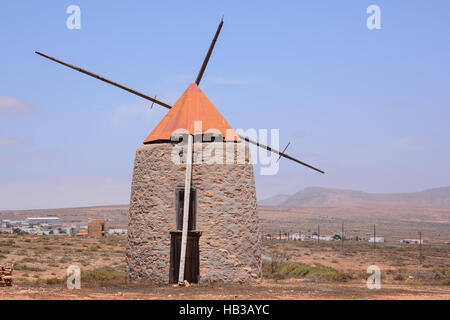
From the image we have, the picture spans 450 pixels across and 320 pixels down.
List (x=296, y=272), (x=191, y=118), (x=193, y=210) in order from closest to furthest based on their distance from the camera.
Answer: (x=193, y=210) < (x=191, y=118) < (x=296, y=272)

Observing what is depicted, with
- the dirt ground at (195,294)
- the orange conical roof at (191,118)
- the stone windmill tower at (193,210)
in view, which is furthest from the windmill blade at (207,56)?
the dirt ground at (195,294)

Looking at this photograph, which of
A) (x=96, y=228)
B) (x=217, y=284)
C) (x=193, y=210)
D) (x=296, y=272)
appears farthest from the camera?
(x=96, y=228)

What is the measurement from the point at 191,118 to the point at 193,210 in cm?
229

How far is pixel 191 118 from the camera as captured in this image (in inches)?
526

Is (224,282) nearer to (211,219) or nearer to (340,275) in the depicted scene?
(211,219)

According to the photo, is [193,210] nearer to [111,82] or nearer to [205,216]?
[205,216]

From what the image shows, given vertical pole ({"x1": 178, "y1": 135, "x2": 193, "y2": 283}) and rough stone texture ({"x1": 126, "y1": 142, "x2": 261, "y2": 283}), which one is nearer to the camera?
vertical pole ({"x1": 178, "y1": 135, "x2": 193, "y2": 283})

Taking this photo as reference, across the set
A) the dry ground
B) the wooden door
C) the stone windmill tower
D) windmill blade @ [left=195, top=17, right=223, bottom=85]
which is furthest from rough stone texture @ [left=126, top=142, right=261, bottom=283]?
windmill blade @ [left=195, top=17, right=223, bottom=85]

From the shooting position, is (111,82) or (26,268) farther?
(26,268)

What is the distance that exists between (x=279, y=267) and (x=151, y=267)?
9499 mm

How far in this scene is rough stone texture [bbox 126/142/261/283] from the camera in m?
12.3

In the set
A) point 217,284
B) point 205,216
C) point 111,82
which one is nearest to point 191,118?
point 205,216

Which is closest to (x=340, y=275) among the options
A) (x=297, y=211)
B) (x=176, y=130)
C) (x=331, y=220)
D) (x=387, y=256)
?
(x=176, y=130)

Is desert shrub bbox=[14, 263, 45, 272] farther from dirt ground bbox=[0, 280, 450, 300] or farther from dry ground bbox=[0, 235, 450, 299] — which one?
dirt ground bbox=[0, 280, 450, 300]
